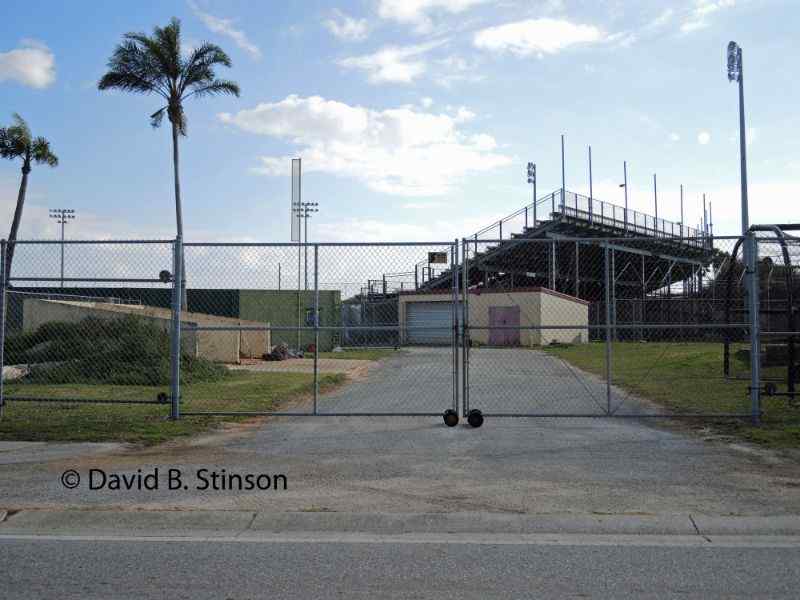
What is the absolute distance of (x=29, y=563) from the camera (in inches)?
224

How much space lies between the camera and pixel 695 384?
17109mm

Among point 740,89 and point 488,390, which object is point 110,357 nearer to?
point 488,390

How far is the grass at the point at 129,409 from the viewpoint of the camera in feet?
35.0

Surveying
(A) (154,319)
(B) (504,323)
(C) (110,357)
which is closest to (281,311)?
(B) (504,323)

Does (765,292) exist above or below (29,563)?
above

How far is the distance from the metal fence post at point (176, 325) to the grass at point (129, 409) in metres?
0.29

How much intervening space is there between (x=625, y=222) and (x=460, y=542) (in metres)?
43.1

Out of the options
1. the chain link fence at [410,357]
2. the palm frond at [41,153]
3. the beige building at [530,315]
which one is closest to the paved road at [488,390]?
the chain link fence at [410,357]

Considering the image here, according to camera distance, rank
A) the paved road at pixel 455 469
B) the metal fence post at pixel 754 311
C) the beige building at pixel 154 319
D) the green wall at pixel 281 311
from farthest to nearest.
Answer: the green wall at pixel 281 311 → the beige building at pixel 154 319 → the metal fence post at pixel 754 311 → the paved road at pixel 455 469

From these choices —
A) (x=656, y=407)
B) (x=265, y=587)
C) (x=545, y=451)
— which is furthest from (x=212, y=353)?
(x=265, y=587)

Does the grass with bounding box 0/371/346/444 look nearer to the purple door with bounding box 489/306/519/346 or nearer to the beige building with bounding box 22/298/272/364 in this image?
the beige building with bounding box 22/298/272/364

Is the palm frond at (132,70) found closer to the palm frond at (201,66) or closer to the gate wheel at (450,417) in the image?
the palm frond at (201,66)

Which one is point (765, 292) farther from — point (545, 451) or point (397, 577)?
point (397, 577)

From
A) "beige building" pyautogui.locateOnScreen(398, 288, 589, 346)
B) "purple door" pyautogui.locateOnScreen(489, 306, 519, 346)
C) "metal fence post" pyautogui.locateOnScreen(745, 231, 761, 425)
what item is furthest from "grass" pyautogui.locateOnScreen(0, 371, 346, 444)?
"beige building" pyautogui.locateOnScreen(398, 288, 589, 346)
